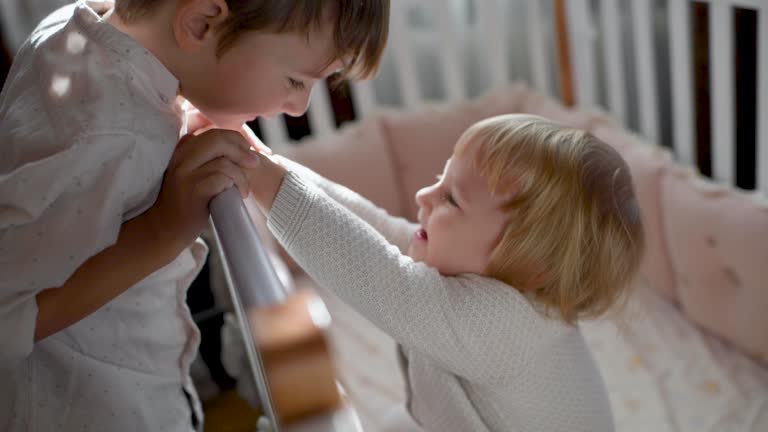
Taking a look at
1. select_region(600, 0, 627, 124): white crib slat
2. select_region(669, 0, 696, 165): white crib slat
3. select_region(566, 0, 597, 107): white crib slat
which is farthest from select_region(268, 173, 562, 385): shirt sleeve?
select_region(566, 0, 597, 107): white crib slat

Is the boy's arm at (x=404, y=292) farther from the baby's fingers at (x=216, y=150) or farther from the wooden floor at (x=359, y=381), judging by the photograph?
the wooden floor at (x=359, y=381)

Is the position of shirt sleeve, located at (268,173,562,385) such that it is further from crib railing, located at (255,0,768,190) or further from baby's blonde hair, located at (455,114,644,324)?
crib railing, located at (255,0,768,190)

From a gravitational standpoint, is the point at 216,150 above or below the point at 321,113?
above

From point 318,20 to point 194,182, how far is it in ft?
0.58

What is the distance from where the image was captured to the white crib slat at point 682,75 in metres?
1.44

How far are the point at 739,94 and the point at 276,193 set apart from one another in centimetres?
141

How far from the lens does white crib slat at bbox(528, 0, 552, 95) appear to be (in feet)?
6.21

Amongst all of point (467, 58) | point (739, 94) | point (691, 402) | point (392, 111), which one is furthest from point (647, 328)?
point (467, 58)

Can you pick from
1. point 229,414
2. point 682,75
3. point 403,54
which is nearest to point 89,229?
point 229,414

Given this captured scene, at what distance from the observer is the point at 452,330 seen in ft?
2.57

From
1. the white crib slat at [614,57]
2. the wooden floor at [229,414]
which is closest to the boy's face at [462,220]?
the wooden floor at [229,414]

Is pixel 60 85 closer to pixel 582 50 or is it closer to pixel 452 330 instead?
pixel 452 330

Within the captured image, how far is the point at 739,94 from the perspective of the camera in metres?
1.79

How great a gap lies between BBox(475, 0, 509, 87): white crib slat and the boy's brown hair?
119cm
